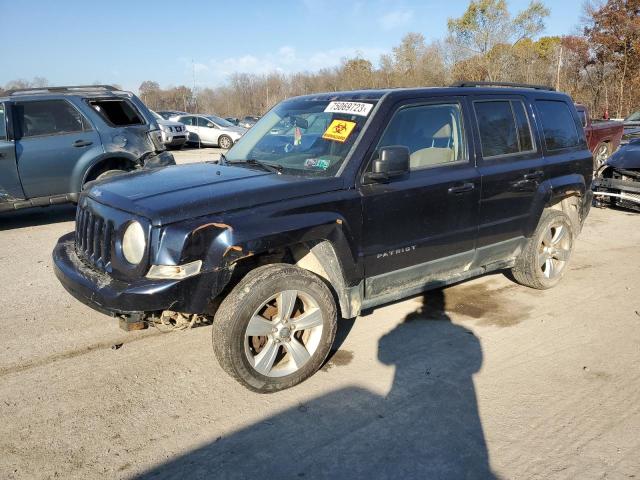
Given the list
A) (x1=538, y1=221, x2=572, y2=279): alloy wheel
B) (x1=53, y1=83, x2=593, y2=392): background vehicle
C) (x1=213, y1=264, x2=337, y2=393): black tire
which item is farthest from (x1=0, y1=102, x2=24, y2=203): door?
(x1=538, y1=221, x2=572, y2=279): alloy wheel

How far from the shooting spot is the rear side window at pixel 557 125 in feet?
16.1

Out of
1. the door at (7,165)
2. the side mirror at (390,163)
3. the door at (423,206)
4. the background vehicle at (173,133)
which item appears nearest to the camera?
the side mirror at (390,163)

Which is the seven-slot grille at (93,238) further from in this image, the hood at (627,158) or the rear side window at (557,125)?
the hood at (627,158)

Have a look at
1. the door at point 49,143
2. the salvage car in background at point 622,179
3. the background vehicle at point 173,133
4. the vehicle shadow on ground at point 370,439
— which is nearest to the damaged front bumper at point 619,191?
the salvage car in background at point 622,179

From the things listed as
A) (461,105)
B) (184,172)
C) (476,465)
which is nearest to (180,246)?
(184,172)

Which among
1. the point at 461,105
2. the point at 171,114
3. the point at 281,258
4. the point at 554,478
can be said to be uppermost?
the point at 171,114

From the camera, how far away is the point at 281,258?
3.55 meters

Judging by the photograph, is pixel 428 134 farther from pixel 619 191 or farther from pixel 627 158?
pixel 619 191

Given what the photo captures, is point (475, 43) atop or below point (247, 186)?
atop

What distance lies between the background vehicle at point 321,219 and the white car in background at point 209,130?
735 inches

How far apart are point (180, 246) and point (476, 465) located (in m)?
2.00

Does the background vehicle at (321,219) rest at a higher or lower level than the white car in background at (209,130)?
lower

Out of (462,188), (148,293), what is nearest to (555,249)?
(462,188)

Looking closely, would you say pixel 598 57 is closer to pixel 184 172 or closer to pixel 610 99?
pixel 610 99
